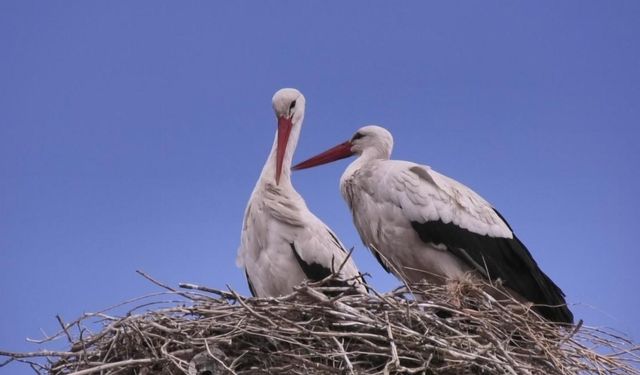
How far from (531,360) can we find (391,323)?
64 cm

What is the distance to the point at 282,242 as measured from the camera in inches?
186

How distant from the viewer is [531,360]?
413 centimetres

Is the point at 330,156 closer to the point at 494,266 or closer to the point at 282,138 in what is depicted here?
the point at 282,138

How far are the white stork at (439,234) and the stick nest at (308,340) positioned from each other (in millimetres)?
690

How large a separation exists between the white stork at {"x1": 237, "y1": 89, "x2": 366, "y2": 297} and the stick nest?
549 mm

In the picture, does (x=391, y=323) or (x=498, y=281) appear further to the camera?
(x=498, y=281)

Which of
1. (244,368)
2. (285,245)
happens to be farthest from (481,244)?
(244,368)

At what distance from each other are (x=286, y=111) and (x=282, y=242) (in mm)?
801

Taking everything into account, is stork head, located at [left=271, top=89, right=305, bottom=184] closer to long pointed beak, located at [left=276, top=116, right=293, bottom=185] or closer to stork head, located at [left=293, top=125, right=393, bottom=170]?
long pointed beak, located at [left=276, top=116, right=293, bottom=185]

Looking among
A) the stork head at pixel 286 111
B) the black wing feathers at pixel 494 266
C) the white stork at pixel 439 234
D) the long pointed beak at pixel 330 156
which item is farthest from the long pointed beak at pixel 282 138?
the black wing feathers at pixel 494 266

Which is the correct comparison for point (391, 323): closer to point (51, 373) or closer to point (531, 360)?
point (531, 360)

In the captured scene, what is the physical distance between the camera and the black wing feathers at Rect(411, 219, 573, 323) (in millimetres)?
4836

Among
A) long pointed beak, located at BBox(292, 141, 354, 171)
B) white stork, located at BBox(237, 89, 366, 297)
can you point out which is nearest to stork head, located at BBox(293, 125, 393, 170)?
long pointed beak, located at BBox(292, 141, 354, 171)

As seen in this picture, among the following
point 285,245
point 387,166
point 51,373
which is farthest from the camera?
point 387,166
